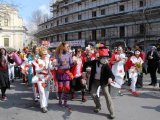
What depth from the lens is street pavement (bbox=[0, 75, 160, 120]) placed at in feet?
29.2

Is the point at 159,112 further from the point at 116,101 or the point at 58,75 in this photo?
the point at 58,75

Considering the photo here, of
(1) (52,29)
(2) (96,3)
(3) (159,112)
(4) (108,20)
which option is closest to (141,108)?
(3) (159,112)

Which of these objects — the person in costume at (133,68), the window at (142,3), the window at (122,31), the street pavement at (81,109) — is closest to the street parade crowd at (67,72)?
the street pavement at (81,109)

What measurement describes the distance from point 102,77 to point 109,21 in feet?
147

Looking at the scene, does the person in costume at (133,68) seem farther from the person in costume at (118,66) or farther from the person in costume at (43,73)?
the person in costume at (43,73)

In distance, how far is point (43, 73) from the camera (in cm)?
983

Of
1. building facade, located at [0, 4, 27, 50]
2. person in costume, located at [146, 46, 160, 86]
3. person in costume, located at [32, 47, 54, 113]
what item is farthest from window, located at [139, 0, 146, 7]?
building facade, located at [0, 4, 27, 50]

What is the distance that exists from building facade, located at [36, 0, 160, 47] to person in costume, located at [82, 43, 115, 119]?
35.4 meters

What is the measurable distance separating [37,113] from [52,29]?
65.1 metres

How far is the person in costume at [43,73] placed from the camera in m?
9.62

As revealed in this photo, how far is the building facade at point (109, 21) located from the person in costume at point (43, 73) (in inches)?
1387

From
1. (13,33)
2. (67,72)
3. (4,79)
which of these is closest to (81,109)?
(67,72)

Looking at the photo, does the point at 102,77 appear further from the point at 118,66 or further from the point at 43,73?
the point at 118,66

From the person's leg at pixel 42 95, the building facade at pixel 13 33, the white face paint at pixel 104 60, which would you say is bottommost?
the person's leg at pixel 42 95
